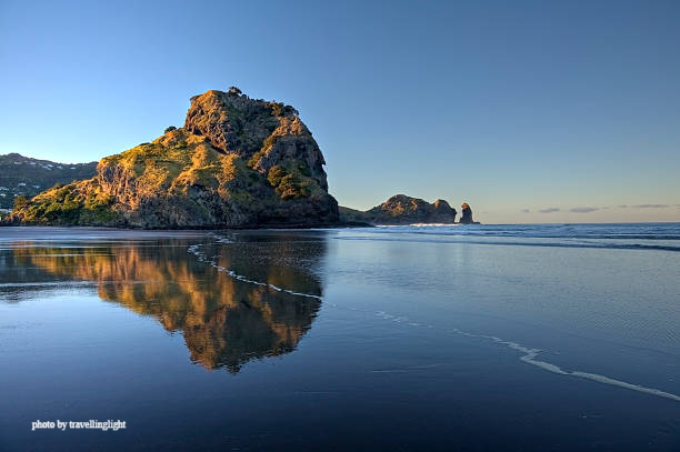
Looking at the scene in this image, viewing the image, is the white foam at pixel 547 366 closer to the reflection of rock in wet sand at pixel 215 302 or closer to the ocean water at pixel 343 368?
the ocean water at pixel 343 368

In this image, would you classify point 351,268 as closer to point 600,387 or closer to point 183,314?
point 183,314

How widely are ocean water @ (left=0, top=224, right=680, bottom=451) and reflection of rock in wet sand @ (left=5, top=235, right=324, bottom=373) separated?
8 cm

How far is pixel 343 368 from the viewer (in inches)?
251

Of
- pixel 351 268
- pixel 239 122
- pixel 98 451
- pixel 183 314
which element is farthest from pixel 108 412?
pixel 239 122

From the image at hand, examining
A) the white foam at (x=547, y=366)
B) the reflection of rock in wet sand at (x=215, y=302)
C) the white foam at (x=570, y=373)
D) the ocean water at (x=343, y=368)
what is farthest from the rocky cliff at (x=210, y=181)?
the white foam at (x=570, y=373)

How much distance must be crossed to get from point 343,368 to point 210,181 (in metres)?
146

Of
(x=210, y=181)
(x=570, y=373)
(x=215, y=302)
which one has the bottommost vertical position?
(x=570, y=373)

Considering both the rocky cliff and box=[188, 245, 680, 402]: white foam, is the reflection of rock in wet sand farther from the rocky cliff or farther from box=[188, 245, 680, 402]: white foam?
the rocky cliff

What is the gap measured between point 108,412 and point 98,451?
0.94 meters

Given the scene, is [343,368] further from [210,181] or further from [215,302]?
[210,181]

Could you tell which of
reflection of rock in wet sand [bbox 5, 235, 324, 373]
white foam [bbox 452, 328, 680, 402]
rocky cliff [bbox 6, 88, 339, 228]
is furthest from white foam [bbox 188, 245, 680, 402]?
rocky cliff [bbox 6, 88, 339, 228]

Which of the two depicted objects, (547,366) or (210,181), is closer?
(547,366)

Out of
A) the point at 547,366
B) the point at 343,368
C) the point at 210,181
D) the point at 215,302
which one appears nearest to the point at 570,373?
the point at 547,366

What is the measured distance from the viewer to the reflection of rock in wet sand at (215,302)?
7.59 m
